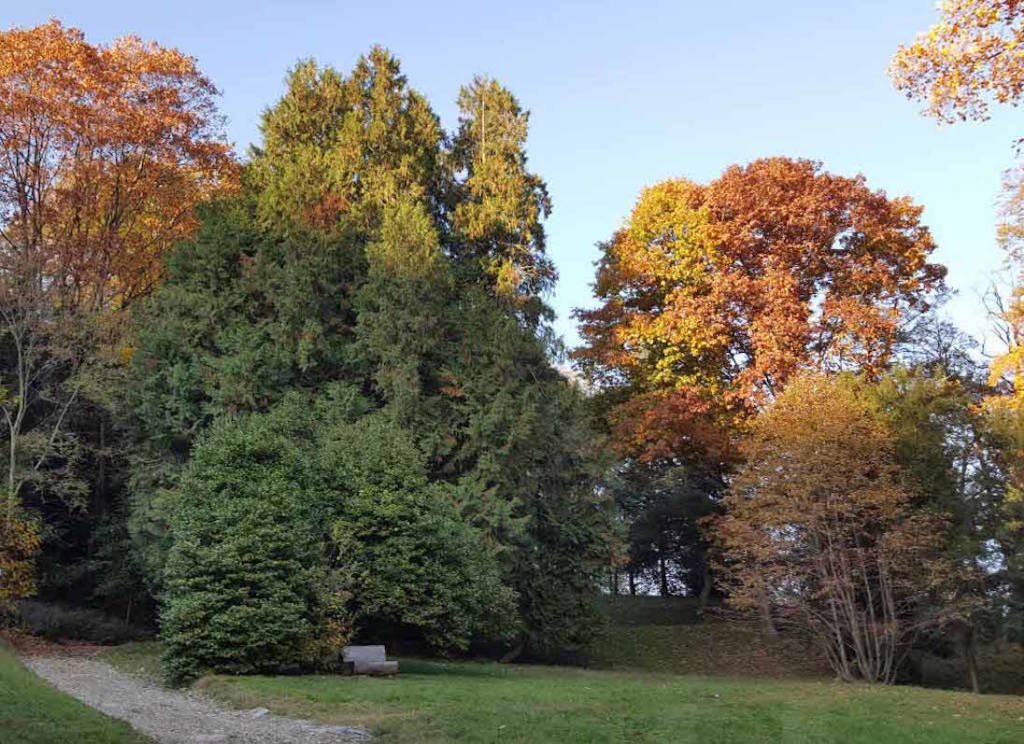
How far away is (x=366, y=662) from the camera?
14102mm

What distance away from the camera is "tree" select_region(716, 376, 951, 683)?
1667cm

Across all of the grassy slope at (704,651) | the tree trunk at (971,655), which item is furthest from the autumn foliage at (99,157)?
the tree trunk at (971,655)

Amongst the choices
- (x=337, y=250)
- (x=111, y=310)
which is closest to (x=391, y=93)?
(x=337, y=250)

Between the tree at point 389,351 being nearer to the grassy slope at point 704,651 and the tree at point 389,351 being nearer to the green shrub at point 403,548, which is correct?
the green shrub at point 403,548

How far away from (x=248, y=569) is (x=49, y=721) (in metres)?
5.27

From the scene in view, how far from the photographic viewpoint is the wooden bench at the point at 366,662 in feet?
46.0

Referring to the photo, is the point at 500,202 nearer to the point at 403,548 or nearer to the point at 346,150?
the point at 346,150

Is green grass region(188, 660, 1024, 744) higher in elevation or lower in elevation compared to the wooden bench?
lower

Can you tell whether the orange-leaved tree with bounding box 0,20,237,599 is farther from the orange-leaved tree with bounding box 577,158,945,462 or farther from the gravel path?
the orange-leaved tree with bounding box 577,158,945,462

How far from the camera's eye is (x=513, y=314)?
20.4 metres

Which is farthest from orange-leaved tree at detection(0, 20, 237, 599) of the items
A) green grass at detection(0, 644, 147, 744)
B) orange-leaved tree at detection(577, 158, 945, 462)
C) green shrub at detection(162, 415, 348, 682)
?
orange-leaved tree at detection(577, 158, 945, 462)

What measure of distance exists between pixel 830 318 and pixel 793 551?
7.49 meters

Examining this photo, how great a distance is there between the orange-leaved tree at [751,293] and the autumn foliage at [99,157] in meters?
12.8

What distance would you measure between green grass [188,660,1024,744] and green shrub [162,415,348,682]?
25.5 inches
